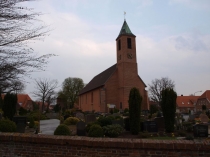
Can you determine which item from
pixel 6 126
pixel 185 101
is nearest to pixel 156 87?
pixel 185 101

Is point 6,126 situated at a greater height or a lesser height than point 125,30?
lesser

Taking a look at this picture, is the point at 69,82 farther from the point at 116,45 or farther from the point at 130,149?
the point at 130,149

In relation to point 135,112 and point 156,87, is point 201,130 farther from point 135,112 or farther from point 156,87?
point 156,87

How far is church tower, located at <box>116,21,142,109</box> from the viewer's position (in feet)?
114

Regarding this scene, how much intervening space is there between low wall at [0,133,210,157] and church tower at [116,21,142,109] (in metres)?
29.6

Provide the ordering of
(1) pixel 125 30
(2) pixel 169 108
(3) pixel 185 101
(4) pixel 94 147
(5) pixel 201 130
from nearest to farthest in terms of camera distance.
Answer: (4) pixel 94 147
(5) pixel 201 130
(2) pixel 169 108
(1) pixel 125 30
(3) pixel 185 101

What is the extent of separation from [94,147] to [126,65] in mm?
31078

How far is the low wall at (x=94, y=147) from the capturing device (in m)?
3.92

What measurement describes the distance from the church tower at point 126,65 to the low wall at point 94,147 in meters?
29.6

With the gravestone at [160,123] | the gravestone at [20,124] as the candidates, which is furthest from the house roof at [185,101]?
the gravestone at [20,124]

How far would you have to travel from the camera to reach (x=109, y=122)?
40.9ft

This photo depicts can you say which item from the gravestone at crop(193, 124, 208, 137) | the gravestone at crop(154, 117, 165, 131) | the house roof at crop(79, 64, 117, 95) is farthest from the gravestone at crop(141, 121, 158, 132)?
the house roof at crop(79, 64, 117, 95)

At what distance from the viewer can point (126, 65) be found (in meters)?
34.9

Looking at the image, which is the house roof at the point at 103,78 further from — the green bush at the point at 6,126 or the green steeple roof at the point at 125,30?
the green bush at the point at 6,126
